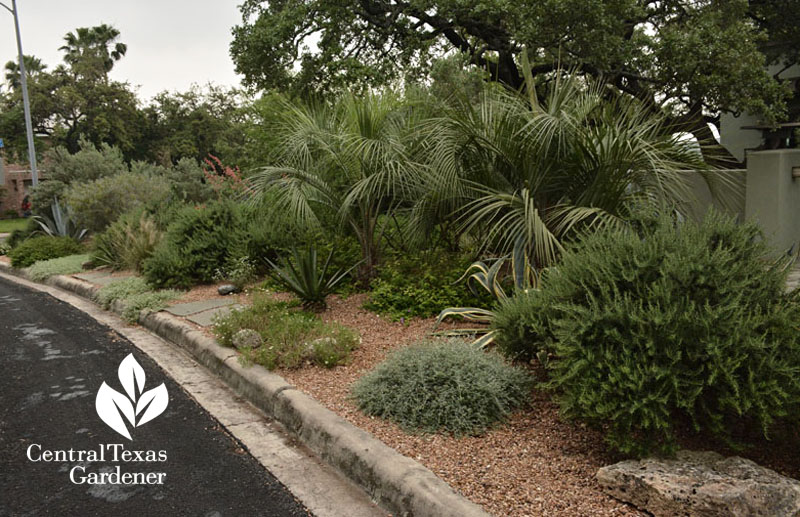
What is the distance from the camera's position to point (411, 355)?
14.5 feet

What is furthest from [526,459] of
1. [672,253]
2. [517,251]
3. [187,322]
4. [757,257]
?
[187,322]

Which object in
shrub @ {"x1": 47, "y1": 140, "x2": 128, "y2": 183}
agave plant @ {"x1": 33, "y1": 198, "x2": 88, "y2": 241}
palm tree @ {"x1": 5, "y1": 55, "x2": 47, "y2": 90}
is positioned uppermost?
palm tree @ {"x1": 5, "y1": 55, "x2": 47, "y2": 90}

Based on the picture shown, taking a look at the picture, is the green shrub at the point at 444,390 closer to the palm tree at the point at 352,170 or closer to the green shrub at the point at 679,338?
the green shrub at the point at 679,338

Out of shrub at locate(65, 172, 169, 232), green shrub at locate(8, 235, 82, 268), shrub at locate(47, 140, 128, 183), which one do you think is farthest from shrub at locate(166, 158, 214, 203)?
green shrub at locate(8, 235, 82, 268)

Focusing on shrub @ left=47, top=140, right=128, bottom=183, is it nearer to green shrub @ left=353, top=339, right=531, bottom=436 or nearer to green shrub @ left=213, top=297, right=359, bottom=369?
green shrub @ left=213, top=297, right=359, bottom=369

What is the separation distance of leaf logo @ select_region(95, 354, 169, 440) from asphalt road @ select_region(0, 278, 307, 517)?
5 centimetres

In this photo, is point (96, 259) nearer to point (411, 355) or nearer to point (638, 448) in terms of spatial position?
point (411, 355)

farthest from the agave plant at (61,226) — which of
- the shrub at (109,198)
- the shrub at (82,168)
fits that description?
the shrub at (82,168)

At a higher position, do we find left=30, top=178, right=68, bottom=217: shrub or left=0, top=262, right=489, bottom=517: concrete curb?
left=30, top=178, right=68, bottom=217: shrub

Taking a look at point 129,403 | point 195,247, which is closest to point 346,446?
point 129,403

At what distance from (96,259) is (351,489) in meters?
10.1

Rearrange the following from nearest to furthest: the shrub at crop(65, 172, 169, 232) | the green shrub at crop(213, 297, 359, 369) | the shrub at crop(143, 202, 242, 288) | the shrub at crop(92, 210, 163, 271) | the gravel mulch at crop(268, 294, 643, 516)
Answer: the gravel mulch at crop(268, 294, 643, 516) < the green shrub at crop(213, 297, 359, 369) < the shrub at crop(143, 202, 242, 288) < the shrub at crop(92, 210, 163, 271) < the shrub at crop(65, 172, 169, 232)

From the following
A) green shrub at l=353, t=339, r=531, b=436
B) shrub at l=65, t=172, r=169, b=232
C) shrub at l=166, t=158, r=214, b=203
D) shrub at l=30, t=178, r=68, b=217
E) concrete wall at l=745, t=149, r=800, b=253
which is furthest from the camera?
shrub at l=30, t=178, r=68, b=217

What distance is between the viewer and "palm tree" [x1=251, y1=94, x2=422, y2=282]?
6.96m
